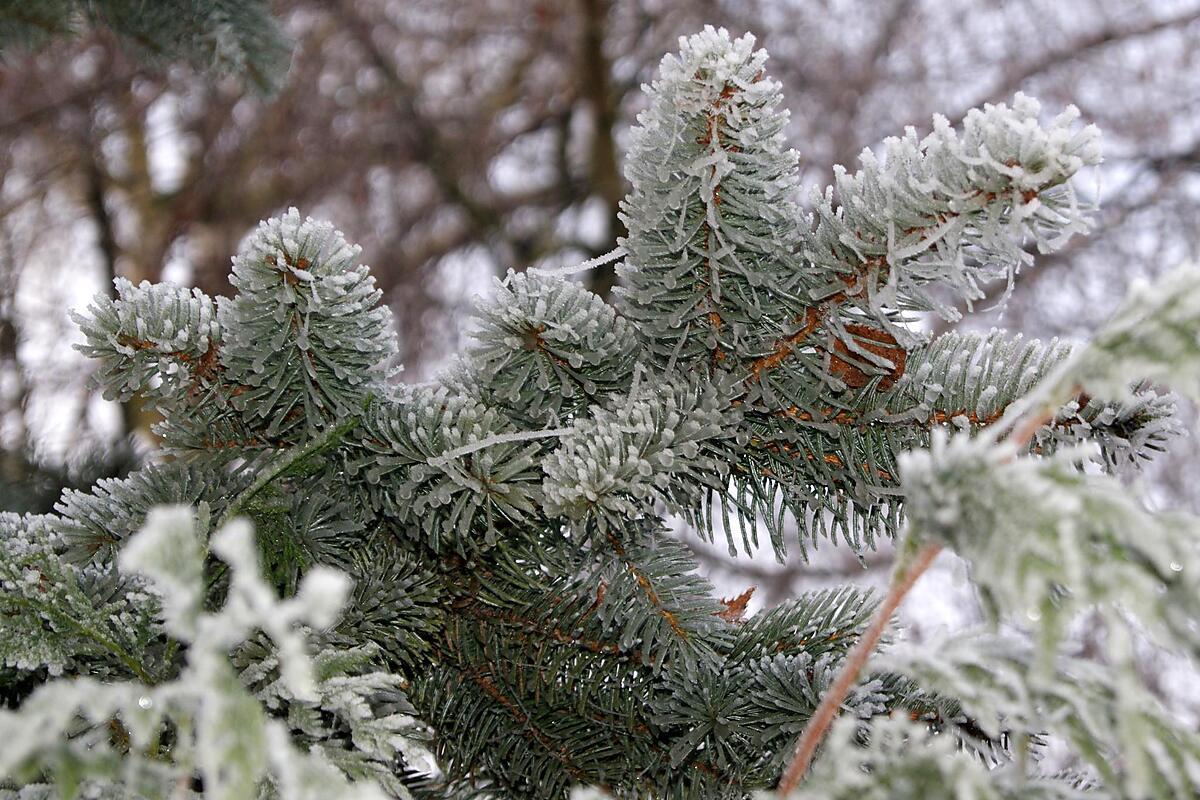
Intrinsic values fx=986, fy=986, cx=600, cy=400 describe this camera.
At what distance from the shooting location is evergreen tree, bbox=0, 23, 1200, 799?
407mm

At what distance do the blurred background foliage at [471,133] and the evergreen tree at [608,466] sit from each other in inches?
74.9

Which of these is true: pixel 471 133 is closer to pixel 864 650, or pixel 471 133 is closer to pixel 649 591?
pixel 649 591

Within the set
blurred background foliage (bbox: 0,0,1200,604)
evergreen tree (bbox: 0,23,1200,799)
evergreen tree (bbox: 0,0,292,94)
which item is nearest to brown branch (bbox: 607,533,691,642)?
evergreen tree (bbox: 0,23,1200,799)

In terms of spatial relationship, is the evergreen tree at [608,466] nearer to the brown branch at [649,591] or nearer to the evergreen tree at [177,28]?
the brown branch at [649,591]

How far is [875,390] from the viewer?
48 cm

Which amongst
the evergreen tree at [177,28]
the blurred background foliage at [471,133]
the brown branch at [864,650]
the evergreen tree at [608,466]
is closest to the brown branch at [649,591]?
the evergreen tree at [608,466]

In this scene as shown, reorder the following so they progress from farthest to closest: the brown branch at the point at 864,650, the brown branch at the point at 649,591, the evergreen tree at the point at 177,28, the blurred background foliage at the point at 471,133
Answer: the blurred background foliage at the point at 471,133, the evergreen tree at the point at 177,28, the brown branch at the point at 649,591, the brown branch at the point at 864,650

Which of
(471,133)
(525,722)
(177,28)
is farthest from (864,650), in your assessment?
(471,133)

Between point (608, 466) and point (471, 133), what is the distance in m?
2.64

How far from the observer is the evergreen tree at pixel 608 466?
407 millimetres

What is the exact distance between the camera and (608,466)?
0.43 metres

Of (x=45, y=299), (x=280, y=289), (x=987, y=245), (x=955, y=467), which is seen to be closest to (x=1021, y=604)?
(x=955, y=467)

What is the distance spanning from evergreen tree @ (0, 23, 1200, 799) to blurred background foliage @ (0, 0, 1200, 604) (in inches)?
74.9

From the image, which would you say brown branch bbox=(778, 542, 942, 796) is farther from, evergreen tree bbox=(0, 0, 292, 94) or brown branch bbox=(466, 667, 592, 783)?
evergreen tree bbox=(0, 0, 292, 94)
